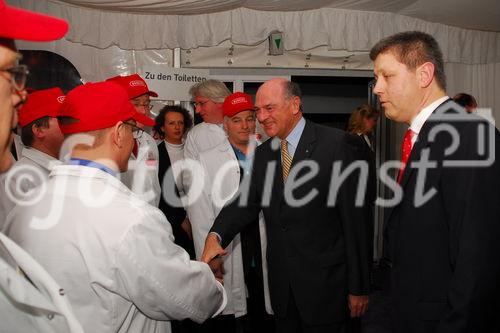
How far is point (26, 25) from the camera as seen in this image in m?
0.86

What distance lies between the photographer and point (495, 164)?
4.36 feet

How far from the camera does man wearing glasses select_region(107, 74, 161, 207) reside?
2822mm

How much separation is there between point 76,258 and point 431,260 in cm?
108

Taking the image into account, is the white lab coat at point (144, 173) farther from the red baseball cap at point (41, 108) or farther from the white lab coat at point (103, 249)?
the white lab coat at point (103, 249)

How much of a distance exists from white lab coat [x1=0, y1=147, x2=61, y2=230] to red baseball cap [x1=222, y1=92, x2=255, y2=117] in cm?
140

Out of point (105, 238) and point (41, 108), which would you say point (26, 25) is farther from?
point (41, 108)

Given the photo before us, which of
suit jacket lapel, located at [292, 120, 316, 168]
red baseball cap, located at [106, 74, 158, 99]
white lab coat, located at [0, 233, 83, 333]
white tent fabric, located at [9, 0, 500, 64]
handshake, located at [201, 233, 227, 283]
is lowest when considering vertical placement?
handshake, located at [201, 233, 227, 283]

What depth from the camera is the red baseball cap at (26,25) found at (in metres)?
0.83

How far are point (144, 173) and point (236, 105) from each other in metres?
0.81

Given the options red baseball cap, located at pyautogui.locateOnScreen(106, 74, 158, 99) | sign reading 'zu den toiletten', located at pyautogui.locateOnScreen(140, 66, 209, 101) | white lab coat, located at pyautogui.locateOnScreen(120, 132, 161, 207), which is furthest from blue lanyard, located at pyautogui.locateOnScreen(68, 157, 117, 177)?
sign reading 'zu den toiletten', located at pyautogui.locateOnScreen(140, 66, 209, 101)

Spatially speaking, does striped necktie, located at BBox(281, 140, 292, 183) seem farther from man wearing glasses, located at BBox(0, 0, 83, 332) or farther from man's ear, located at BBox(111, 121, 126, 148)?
man wearing glasses, located at BBox(0, 0, 83, 332)

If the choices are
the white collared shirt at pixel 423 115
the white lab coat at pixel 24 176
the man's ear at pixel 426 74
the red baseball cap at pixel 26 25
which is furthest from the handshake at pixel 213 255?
the red baseball cap at pixel 26 25

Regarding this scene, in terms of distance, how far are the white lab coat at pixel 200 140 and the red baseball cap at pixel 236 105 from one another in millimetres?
255

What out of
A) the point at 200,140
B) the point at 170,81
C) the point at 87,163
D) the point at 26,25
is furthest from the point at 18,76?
the point at 170,81
